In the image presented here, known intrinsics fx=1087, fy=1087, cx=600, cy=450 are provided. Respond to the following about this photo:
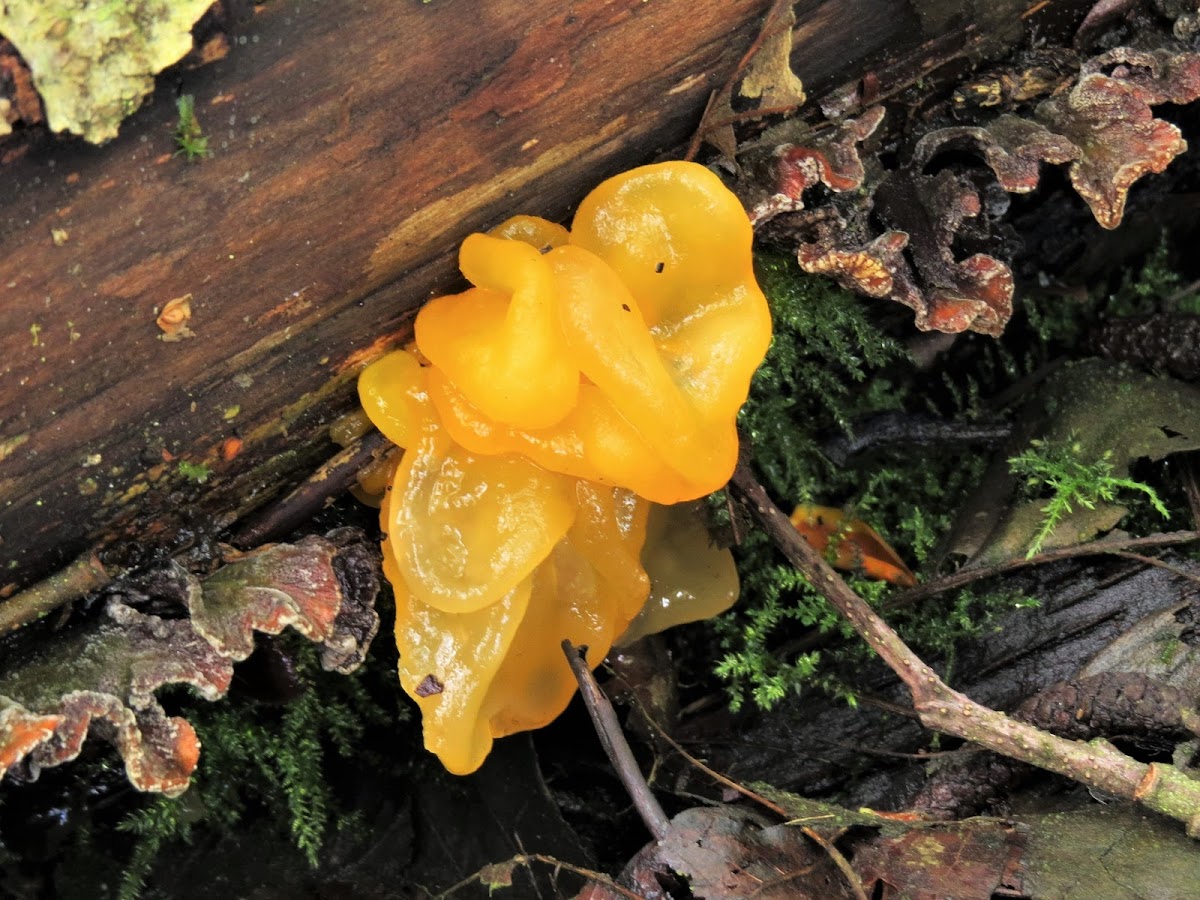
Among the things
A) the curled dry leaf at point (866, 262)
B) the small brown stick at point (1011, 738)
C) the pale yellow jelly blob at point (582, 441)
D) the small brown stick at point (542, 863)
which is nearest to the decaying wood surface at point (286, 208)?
the pale yellow jelly blob at point (582, 441)

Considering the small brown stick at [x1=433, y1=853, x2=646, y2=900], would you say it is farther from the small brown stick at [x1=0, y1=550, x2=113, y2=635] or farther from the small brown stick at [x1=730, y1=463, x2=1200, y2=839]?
the small brown stick at [x1=0, y1=550, x2=113, y2=635]

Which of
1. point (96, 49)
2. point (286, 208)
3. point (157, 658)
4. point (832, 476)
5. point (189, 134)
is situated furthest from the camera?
point (832, 476)

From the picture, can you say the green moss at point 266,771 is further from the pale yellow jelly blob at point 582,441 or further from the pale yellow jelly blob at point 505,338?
the pale yellow jelly blob at point 505,338

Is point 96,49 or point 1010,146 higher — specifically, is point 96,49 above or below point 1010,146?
above

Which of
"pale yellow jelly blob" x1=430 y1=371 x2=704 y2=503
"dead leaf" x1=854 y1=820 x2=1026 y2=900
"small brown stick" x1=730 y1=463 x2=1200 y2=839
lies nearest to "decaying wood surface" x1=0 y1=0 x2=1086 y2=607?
"pale yellow jelly blob" x1=430 y1=371 x2=704 y2=503

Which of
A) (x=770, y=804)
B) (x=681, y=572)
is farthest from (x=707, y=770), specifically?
(x=681, y=572)

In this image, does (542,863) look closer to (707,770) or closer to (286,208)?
(707,770)

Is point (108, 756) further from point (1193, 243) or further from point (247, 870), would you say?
point (1193, 243)
